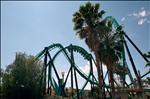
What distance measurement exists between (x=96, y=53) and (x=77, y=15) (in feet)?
Result: 16.5

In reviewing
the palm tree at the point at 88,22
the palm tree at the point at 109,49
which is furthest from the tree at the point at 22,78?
the palm tree at the point at 109,49

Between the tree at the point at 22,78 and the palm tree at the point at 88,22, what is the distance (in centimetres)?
789

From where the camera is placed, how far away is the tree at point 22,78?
19.2 m

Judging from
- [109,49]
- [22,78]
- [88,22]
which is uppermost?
[88,22]

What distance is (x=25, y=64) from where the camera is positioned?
2100cm

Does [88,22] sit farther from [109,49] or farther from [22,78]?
[22,78]

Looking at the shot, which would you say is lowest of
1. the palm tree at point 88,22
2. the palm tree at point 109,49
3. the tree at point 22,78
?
the tree at point 22,78

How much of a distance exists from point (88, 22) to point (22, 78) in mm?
10320

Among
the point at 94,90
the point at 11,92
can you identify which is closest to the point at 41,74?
the point at 11,92

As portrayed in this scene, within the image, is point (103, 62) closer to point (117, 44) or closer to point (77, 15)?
→ point (117, 44)

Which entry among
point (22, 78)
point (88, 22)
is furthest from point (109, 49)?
point (22, 78)

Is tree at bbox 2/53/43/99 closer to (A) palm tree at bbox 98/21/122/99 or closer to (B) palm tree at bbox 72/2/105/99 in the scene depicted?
(B) palm tree at bbox 72/2/105/99

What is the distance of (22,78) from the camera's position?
777 inches

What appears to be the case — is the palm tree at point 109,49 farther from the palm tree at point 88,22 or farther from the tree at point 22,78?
the tree at point 22,78
